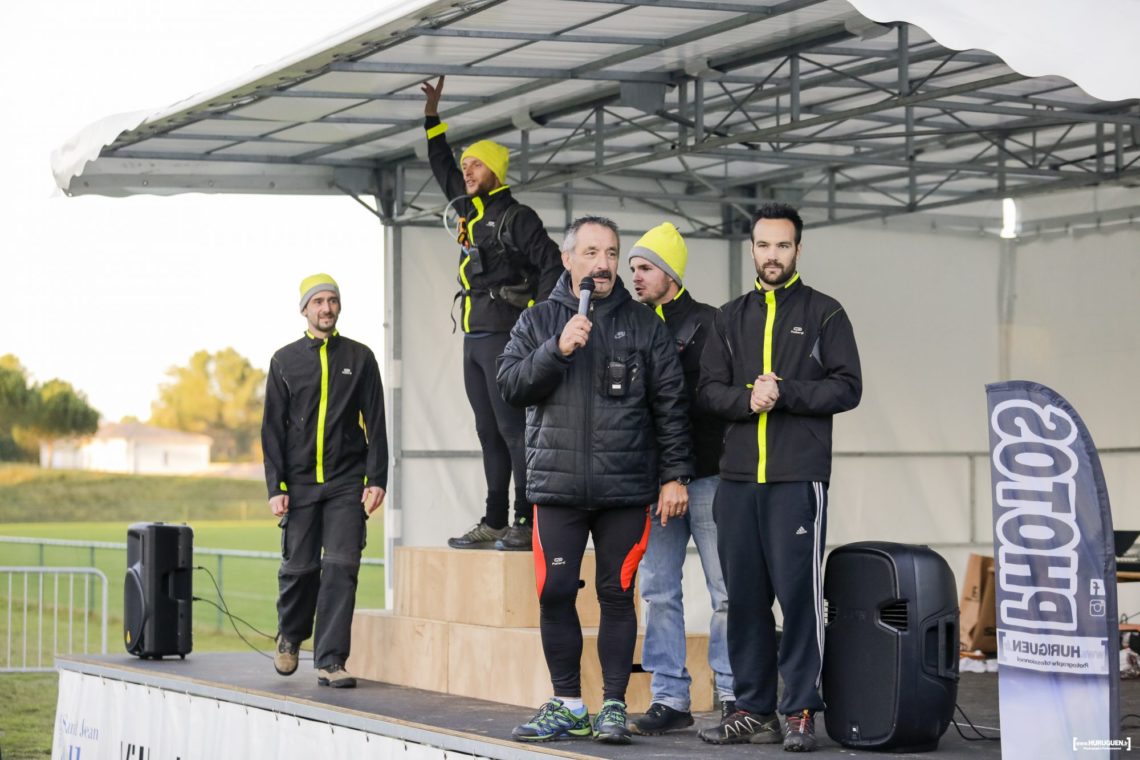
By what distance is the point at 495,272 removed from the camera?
6.26m

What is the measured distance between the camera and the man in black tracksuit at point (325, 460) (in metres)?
6.23

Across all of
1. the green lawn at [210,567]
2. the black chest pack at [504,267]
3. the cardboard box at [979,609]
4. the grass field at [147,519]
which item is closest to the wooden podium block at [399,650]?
the black chest pack at [504,267]

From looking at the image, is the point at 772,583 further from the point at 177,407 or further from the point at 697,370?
the point at 177,407

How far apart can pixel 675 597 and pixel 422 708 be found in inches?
45.3

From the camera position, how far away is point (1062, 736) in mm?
3842

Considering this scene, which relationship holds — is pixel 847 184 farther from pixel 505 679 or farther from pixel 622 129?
pixel 505 679

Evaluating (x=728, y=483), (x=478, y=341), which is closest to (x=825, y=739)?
(x=728, y=483)

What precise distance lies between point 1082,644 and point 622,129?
297 inches

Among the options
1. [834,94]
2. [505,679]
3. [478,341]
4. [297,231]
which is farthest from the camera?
[297,231]

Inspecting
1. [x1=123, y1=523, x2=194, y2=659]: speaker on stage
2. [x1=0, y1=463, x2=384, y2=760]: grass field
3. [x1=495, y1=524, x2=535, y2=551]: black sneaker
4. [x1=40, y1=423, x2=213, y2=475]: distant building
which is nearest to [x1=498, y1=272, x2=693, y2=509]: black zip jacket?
[x1=495, y1=524, x2=535, y2=551]: black sneaker

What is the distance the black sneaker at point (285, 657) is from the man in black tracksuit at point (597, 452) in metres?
2.16

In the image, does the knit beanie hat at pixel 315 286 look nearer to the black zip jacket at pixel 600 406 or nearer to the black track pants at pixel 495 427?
the black track pants at pixel 495 427

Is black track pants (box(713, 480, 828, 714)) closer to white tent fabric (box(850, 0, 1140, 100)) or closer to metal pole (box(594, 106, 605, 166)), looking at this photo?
white tent fabric (box(850, 0, 1140, 100))

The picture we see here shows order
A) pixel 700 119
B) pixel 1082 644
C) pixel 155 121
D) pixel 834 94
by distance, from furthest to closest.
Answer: pixel 834 94, pixel 700 119, pixel 155 121, pixel 1082 644
